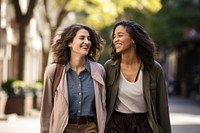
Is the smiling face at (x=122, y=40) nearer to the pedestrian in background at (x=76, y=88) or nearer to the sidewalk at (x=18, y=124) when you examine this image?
the pedestrian in background at (x=76, y=88)

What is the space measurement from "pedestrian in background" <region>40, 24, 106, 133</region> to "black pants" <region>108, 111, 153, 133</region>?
0.44ft

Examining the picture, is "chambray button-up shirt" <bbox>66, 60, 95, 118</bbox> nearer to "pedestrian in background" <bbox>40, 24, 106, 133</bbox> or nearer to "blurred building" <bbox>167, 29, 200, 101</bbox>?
"pedestrian in background" <bbox>40, 24, 106, 133</bbox>

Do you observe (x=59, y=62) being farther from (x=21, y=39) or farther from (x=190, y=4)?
(x=190, y=4)

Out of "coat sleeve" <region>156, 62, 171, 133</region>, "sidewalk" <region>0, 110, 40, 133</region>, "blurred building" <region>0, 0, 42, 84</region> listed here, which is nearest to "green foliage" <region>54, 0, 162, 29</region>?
"blurred building" <region>0, 0, 42, 84</region>

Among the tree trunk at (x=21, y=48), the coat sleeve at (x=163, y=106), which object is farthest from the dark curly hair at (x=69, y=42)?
the tree trunk at (x=21, y=48)

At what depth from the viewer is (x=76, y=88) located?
5703 millimetres

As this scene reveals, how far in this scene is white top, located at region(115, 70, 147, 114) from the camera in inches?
228

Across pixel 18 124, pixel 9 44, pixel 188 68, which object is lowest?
pixel 18 124

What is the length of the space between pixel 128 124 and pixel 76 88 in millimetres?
591

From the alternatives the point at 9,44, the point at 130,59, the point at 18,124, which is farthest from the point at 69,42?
the point at 9,44

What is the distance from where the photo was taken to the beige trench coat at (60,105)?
18.4 ft

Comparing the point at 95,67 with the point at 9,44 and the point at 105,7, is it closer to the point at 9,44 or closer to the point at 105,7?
the point at 105,7

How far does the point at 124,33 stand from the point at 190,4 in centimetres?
3554

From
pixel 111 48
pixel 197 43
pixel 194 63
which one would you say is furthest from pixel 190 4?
pixel 111 48
